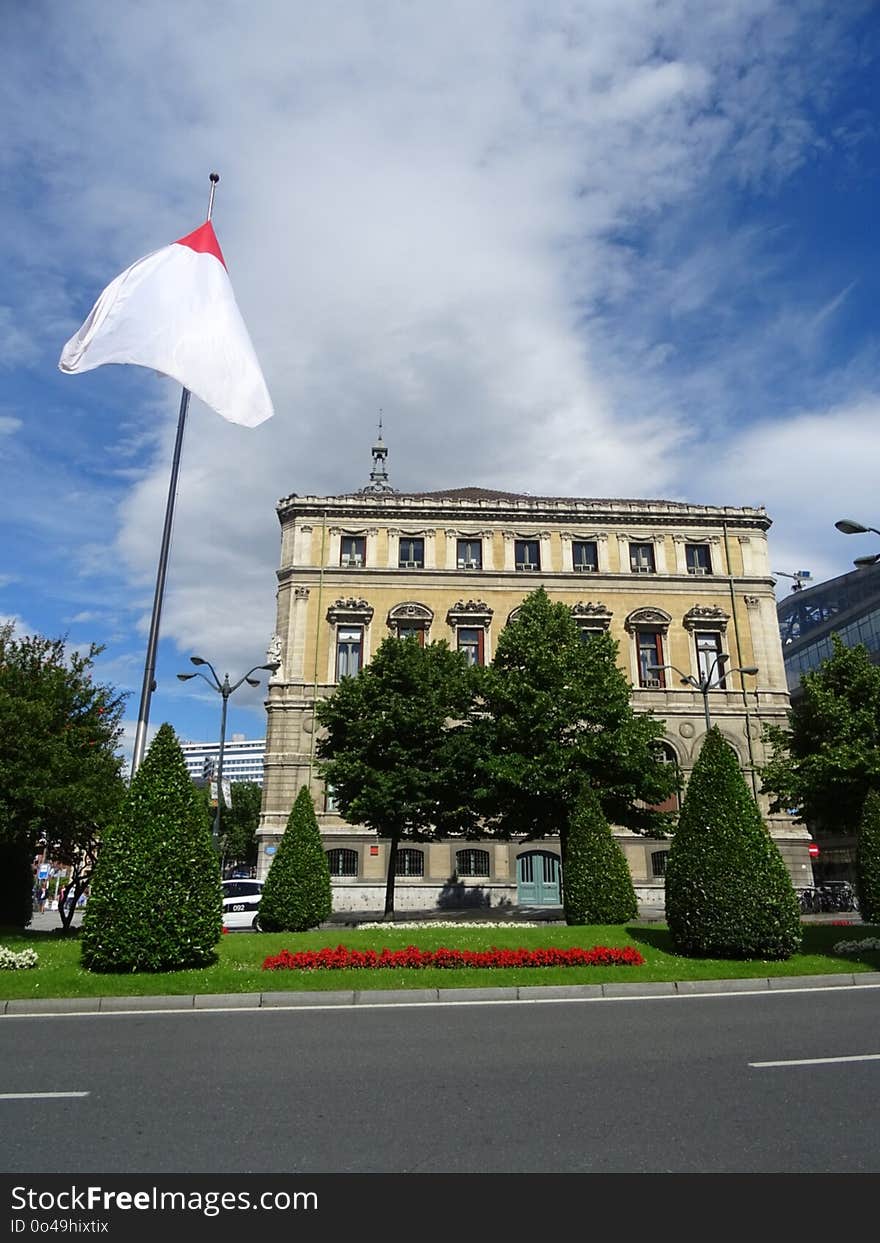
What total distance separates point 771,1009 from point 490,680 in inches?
628

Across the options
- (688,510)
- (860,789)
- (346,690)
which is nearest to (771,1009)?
(860,789)

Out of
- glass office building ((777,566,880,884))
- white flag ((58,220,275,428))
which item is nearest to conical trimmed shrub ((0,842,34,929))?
white flag ((58,220,275,428))

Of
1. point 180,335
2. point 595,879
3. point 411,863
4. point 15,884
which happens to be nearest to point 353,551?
point 411,863

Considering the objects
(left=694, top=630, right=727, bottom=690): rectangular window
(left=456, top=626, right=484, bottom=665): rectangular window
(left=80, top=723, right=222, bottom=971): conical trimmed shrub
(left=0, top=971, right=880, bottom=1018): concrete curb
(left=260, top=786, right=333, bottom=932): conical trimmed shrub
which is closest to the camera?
(left=0, top=971, right=880, bottom=1018): concrete curb

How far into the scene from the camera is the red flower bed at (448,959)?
1397cm

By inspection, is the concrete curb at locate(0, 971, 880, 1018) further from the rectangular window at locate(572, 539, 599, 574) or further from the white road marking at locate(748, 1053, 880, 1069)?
the rectangular window at locate(572, 539, 599, 574)

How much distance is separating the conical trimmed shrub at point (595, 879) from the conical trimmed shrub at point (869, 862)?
503 centimetres

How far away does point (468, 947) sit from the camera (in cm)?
1528

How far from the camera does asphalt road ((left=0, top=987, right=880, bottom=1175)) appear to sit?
17.1ft

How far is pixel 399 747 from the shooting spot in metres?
26.5

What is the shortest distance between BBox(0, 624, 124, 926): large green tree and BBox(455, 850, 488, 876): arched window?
1941 centimetres

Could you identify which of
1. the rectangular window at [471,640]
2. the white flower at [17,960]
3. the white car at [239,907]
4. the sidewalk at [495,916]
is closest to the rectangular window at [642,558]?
the rectangular window at [471,640]
